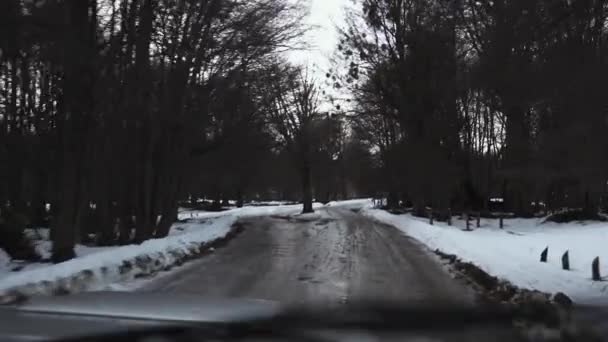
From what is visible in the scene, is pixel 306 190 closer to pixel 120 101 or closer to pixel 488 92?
pixel 120 101

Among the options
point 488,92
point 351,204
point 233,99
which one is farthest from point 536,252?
point 351,204

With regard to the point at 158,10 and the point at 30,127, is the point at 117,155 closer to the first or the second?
the point at 30,127

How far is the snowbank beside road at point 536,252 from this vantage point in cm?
1082

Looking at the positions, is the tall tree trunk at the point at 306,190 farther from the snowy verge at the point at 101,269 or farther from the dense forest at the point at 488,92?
the snowy verge at the point at 101,269

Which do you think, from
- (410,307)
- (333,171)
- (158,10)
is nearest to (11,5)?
(158,10)

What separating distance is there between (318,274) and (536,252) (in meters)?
8.13

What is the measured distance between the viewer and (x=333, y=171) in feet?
256

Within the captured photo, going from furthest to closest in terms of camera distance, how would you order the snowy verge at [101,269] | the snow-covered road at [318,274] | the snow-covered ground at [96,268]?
the snow-covered road at [318,274], the snow-covered ground at [96,268], the snowy verge at [101,269]

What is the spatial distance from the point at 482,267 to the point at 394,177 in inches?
1187

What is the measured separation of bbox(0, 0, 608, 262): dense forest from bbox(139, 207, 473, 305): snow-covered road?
3.60 meters

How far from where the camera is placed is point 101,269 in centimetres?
1178

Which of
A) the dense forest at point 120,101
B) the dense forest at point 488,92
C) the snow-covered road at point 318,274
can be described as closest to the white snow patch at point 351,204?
the dense forest at point 488,92

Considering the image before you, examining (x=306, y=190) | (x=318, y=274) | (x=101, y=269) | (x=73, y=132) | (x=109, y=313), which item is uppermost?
(x=73, y=132)

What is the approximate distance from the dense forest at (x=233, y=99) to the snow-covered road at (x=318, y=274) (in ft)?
11.8
